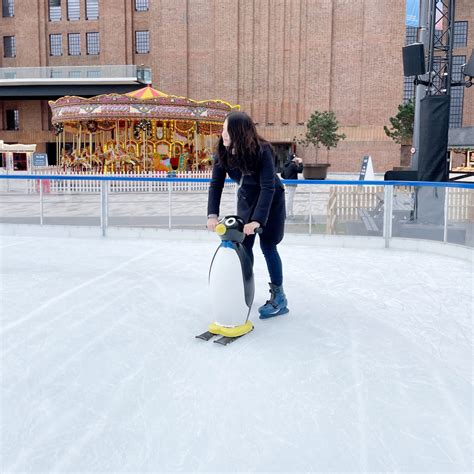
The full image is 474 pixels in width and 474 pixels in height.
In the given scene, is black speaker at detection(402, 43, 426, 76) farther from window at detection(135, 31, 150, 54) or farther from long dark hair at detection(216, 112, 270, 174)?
window at detection(135, 31, 150, 54)

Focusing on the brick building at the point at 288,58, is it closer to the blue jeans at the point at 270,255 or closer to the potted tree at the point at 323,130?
the potted tree at the point at 323,130

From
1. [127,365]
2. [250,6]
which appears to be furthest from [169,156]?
[127,365]

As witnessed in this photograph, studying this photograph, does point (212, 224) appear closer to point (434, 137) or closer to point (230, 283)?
point (230, 283)

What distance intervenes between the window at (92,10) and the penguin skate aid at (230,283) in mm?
39075

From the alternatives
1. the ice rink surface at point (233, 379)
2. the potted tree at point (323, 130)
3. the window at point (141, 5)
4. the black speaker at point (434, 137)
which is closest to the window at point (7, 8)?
the window at point (141, 5)

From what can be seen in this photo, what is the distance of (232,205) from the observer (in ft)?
25.2

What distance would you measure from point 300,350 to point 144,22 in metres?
38.5

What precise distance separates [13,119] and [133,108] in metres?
21.3

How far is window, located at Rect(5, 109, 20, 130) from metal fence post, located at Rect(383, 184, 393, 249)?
1456 inches

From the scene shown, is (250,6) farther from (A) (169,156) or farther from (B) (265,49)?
(A) (169,156)

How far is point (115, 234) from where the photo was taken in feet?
27.0

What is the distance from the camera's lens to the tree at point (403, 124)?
30.6m

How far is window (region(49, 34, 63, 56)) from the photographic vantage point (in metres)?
38.7

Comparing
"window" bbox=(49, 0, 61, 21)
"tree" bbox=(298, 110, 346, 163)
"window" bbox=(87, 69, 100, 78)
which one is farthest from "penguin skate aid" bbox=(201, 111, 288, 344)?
"window" bbox=(49, 0, 61, 21)
